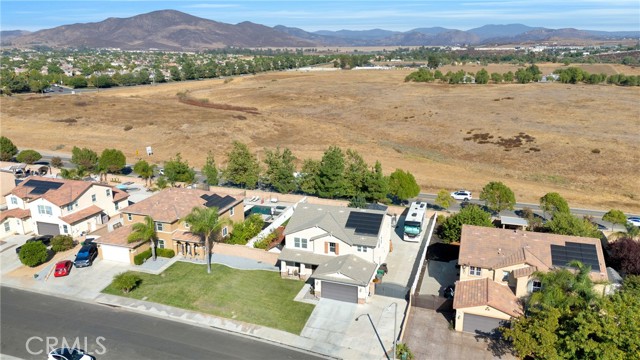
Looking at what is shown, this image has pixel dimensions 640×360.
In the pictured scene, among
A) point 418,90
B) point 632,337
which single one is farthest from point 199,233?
point 418,90

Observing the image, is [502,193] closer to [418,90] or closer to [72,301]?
[72,301]

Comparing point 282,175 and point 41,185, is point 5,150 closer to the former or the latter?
point 41,185

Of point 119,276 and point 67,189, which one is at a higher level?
point 67,189

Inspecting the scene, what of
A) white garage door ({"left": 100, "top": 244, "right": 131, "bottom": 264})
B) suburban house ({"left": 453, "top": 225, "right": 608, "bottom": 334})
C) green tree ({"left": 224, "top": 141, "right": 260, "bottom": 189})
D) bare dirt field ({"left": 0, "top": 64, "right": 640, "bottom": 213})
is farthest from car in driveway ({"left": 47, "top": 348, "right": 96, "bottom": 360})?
bare dirt field ({"left": 0, "top": 64, "right": 640, "bottom": 213})

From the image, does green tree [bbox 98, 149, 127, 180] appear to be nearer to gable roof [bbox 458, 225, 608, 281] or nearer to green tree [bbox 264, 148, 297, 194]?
green tree [bbox 264, 148, 297, 194]

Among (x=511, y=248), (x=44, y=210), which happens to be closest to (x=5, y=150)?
(x=44, y=210)

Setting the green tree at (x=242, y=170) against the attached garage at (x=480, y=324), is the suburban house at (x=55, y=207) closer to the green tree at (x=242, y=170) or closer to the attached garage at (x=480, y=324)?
the green tree at (x=242, y=170)

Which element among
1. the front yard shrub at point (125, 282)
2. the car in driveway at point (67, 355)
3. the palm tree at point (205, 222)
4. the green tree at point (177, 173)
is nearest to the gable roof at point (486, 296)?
the palm tree at point (205, 222)
